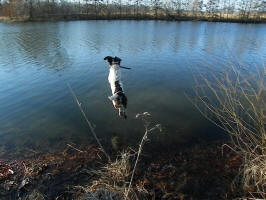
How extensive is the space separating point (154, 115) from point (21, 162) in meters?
5.04

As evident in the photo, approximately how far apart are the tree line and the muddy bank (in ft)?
178

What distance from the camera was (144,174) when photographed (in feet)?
19.2

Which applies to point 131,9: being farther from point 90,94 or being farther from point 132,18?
point 90,94

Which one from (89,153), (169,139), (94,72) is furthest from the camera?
(94,72)

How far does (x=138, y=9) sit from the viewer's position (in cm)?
7775

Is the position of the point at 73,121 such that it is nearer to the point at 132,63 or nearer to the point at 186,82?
the point at 186,82

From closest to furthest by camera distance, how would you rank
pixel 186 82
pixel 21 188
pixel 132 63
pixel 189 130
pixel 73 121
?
1. pixel 21 188
2. pixel 189 130
3. pixel 73 121
4. pixel 186 82
5. pixel 132 63

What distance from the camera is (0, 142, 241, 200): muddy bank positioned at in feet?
17.3

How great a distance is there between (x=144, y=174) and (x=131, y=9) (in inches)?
3053

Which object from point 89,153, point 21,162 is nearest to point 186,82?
point 89,153

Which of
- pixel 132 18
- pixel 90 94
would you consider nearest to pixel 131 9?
pixel 132 18

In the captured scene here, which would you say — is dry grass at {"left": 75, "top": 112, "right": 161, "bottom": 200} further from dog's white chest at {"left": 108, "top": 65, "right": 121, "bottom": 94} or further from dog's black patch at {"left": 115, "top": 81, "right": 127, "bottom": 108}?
dog's white chest at {"left": 108, "top": 65, "right": 121, "bottom": 94}

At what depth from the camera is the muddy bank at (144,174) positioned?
17.3ft

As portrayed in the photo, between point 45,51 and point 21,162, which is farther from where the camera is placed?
point 45,51
